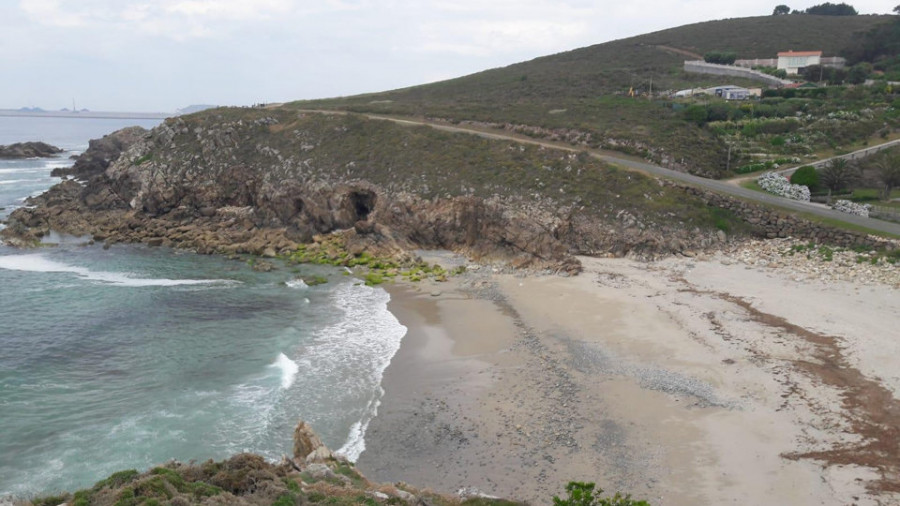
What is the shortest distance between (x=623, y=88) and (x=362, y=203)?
151ft

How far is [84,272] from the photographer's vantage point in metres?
37.1

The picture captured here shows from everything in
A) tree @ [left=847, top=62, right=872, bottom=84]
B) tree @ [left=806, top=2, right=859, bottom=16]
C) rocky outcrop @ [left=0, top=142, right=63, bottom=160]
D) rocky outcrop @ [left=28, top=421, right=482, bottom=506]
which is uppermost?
tree @ [left=806, top=2, right=859, bottom=16]

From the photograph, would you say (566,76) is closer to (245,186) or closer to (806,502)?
(245,186)

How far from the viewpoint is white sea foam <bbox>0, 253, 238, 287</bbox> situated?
35.2 m

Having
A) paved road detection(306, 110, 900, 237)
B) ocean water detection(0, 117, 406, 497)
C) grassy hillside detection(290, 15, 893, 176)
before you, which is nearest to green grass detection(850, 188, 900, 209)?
paved road detection(306, 110, 900, 237)

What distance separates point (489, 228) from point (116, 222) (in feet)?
96.5

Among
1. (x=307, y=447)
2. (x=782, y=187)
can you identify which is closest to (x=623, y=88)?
(x=782, y=187)

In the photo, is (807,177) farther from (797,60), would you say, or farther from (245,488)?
(797,60)

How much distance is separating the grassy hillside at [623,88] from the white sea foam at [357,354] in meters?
30.3

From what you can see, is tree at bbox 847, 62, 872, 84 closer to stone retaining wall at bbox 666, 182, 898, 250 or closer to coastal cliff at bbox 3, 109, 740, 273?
stone retaining wall at bbox 666, 182, 898, 250

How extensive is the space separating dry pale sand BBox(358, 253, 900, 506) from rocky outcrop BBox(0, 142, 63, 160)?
9882 cm

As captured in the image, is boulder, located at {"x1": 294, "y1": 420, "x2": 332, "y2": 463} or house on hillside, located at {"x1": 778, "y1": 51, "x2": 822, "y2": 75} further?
house on hillside, located at {"x1": 778, "y1": 51, "x2": 822, "y2": 75}

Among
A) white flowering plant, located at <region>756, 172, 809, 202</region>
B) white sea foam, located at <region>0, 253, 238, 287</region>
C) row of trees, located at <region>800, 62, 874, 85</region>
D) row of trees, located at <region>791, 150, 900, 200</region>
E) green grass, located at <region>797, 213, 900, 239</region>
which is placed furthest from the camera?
row of trees, located at <region>800, 62, 874, 85</region>

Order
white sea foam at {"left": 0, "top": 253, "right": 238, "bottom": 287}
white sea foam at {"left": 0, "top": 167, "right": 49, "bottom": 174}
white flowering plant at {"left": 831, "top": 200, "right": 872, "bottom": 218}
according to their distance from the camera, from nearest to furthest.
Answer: white sea foam at {"left": 0, "top": 253, "right": 238, "bottom": 287}, white flowering plant at {"left": 831, "top": 200, "right": 872, "bottom": 218}, white sea foam at {"left": 0, "top": 167, "right": 49, "bottom": 174}
